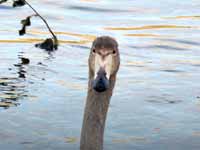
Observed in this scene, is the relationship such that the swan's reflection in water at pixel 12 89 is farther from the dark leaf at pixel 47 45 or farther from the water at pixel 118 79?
the dark leaf at pixel 47 45

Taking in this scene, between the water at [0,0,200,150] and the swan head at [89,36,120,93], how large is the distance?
1960 mm

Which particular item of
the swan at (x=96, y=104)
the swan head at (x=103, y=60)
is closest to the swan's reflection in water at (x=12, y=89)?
the swan at (x=96, y=104)

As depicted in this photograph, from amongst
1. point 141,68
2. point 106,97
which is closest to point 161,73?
point 141,68

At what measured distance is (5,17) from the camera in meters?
18.1

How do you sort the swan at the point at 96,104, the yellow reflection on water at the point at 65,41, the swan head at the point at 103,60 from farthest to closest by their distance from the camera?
the yellow reflection on water at the point at 65,41
the swan at the point at 96,104
the swan head at the point at 103,60

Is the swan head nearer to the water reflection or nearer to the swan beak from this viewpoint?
the swan beak

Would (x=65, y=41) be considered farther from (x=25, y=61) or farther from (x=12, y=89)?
(x=12, y=89)

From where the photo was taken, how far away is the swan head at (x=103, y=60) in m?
8.02

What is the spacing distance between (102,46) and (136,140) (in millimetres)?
2474

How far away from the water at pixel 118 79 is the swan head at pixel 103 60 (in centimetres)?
196

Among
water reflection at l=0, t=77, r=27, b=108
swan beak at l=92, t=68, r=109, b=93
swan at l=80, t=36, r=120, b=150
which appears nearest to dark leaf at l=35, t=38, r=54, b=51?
water reflection at l=0, t=77, r=27, b=108

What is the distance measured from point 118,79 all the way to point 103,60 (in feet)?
17.8

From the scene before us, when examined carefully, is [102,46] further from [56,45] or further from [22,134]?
[56,45]

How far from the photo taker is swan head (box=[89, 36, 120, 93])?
26.3 feet
